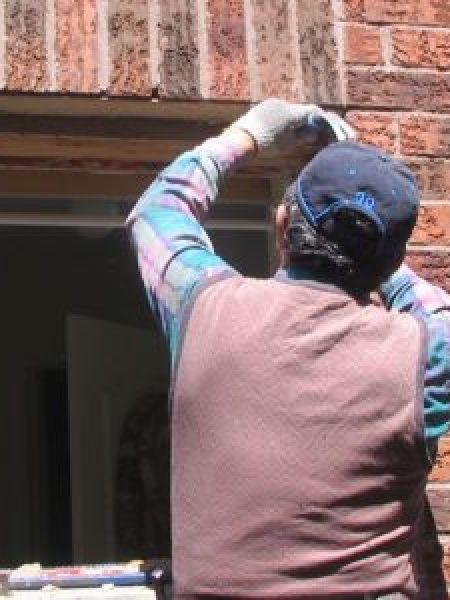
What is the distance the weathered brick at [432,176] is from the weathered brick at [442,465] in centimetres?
57

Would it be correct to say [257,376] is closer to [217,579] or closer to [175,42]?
[217,579]

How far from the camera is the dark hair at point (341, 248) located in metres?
1.72

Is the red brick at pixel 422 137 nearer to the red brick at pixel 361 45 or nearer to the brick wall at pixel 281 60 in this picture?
the brick wall at pixel 281 60

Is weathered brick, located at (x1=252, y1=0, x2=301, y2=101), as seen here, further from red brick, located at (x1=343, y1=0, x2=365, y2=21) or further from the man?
the man

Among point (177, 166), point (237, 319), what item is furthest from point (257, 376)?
point (177, 166)

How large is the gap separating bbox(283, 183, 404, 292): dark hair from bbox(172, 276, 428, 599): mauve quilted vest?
6cm

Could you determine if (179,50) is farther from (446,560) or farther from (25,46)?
(446,560)

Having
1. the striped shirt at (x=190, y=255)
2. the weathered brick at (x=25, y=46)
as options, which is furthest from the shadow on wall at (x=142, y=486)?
the striped shirt at (x=190, y=255)

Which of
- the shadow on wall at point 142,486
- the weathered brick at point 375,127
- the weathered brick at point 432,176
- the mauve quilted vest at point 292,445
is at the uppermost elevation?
the weathered brick at point 375,127

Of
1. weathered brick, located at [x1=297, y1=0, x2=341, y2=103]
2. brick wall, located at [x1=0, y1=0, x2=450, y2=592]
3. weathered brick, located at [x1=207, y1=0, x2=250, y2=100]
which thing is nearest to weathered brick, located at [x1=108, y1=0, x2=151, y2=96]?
brick wall, located at [x1=0, y1=0, x2=450, y2=592]

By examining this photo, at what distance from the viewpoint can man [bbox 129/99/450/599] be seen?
163cm

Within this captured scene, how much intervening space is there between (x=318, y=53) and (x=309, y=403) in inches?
50.4

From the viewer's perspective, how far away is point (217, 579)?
164 centimetres

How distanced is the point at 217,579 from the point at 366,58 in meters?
1.51
